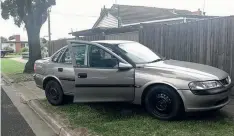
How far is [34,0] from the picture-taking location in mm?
16531

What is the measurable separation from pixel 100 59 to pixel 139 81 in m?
1.00

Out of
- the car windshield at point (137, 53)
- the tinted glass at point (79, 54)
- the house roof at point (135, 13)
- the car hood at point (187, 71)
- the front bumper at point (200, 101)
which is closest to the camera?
the front bumper at point (200, 101)

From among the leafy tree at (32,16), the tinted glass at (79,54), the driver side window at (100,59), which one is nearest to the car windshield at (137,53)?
the driver side window at (100,59)

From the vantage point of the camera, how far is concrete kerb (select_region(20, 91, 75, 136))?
534 cm

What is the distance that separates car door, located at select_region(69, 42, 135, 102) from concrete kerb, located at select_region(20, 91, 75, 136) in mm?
662

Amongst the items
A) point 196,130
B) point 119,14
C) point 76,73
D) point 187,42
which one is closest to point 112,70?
point 76,73

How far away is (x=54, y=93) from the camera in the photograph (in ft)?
23.5

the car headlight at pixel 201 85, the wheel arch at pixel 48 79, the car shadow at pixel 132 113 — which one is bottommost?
the car shadow at pixel 132 113

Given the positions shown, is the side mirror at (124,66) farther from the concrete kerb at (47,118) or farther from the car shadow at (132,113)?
the concrete kerb at (47,118)

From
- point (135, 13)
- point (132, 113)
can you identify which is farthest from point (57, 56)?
point (135, 13)

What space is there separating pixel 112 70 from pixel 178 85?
1.32 m

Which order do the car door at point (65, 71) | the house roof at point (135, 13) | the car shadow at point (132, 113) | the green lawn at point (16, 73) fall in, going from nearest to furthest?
the car shadow at point (132, 113) < the car door at point (65, 71) < the green lawn at point (16, 73) < the house roof at point (135, 13)

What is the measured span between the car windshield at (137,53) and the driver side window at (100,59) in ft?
1.21

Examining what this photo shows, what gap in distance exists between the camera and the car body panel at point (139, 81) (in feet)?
16.9
